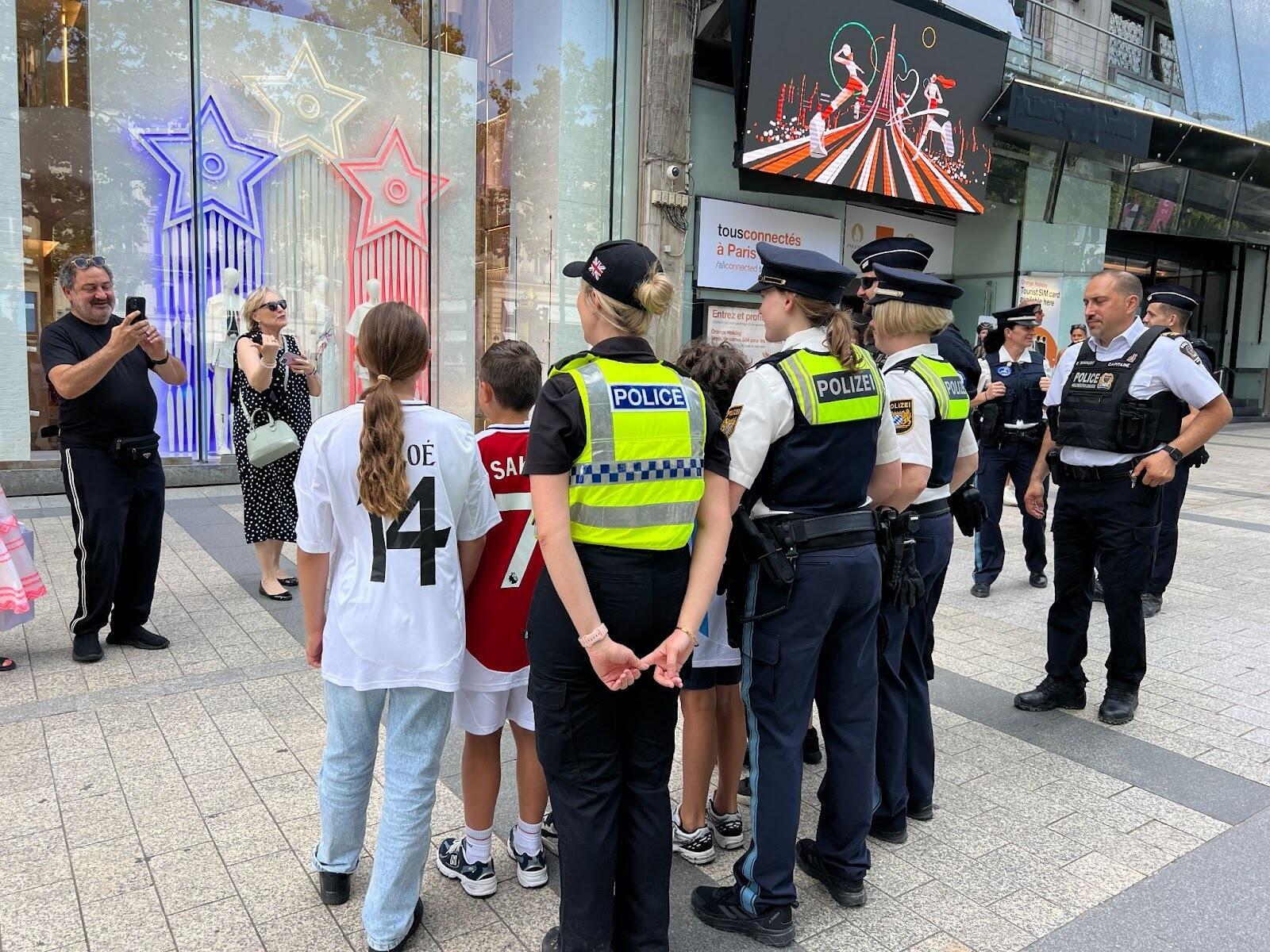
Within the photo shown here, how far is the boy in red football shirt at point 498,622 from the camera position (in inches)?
109

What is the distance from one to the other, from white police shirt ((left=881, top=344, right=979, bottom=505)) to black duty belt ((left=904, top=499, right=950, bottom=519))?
0.02m

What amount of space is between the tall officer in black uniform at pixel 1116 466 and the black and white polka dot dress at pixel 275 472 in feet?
14.1

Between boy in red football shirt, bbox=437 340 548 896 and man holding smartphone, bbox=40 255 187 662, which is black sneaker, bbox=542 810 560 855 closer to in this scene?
boy in red football shirt, bbox=437 340 548 896

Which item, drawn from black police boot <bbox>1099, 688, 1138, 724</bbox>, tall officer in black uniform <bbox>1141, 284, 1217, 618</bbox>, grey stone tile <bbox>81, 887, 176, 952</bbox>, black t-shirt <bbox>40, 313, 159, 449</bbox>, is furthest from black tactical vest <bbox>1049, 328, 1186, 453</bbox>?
black t-shirt <bbox>40, 313, 159, 449</bbox>

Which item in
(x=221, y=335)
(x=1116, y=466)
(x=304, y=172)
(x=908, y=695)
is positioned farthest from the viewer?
(x=304, y=172)

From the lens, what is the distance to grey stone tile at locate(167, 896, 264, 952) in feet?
8.35

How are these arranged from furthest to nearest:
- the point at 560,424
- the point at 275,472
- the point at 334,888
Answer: the point at 275,472
the point at 334,888
the point at 560,424

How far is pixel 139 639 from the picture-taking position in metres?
4.92

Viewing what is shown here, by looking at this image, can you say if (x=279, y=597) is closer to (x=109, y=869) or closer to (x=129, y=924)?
Result: (x=109, y=869)

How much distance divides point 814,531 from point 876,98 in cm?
1165

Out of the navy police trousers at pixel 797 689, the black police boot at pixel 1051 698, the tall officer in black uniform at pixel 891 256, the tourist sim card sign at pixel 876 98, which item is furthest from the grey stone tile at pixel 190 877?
the tourist sim card sign at pixel 876 98

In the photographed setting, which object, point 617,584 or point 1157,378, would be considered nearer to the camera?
point 617,584

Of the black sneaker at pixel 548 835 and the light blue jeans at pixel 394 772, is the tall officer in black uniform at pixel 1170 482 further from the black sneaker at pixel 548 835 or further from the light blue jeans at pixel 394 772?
the light blue jeans at pixel 394 772

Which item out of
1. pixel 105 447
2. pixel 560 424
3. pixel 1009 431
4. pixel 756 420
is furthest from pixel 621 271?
pixel 1009 431
